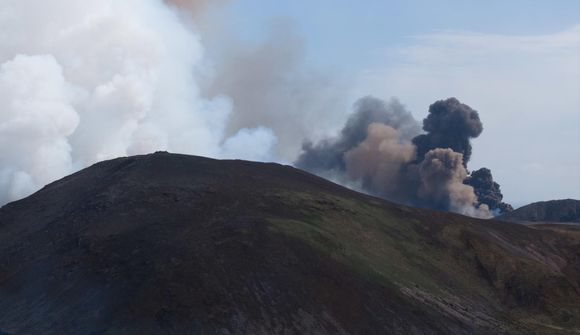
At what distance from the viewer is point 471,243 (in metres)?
101

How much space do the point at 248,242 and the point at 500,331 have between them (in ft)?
79.9

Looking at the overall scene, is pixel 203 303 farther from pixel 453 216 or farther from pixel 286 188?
pixel 453 216

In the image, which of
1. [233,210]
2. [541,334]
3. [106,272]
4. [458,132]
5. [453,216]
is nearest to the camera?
[106,272]

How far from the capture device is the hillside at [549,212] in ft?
560

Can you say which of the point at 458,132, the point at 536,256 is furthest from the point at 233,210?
the point at 458,132

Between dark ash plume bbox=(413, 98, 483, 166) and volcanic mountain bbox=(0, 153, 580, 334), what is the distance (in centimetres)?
8091

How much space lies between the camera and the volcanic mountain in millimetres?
71938

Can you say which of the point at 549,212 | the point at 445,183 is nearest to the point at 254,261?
the point at 549,212

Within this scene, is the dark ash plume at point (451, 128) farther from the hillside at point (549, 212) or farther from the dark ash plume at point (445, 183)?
the hillside at point (549, 212)

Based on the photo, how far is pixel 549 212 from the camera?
174 metres

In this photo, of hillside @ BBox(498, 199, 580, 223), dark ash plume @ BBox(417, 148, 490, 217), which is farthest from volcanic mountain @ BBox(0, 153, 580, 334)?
dark ash plume @ BBox(417, 148, 490, 217)

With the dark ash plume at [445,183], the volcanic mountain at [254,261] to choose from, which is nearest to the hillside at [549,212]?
the dark ash plume at [445,183]

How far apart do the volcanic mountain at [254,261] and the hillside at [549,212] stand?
58.0m

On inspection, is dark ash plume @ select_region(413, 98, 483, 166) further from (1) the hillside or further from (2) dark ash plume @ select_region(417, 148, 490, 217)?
(1) the hillside
